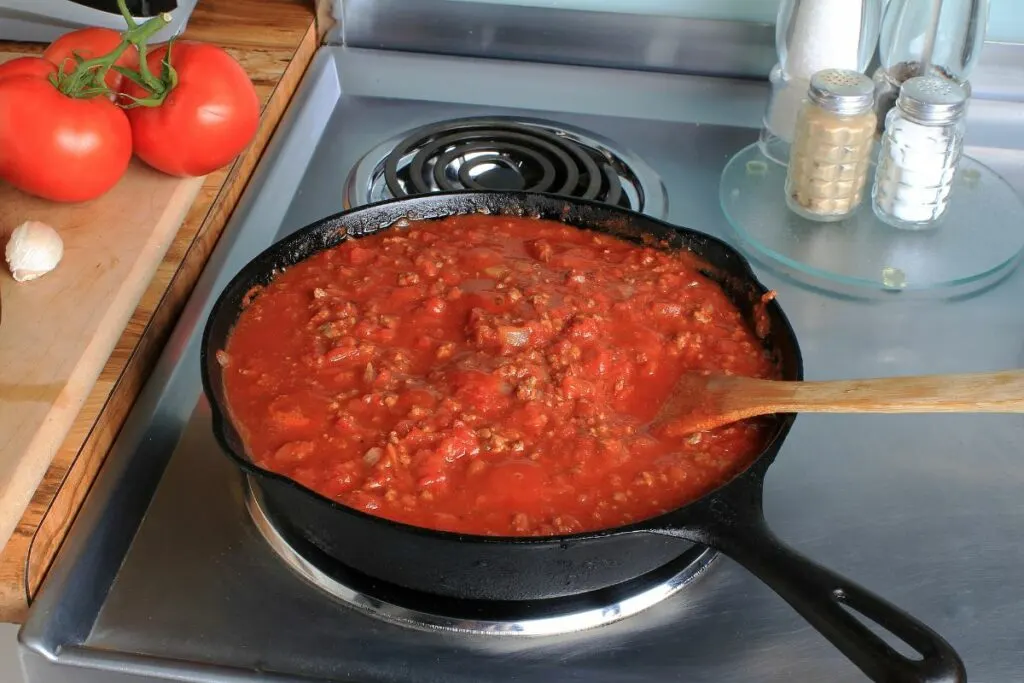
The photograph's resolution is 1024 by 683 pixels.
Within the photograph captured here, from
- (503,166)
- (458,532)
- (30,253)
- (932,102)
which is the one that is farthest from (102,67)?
(932,102)

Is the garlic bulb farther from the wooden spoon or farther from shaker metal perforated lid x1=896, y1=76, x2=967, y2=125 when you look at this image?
shaker metal perforated lid x1=896, y1=76, x2=967, y2=125

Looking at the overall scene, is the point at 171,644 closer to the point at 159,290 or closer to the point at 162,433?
the point at 162,433

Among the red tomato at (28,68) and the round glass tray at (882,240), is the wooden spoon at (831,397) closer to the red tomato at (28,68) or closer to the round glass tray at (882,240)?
the round glass tray at (882,240)

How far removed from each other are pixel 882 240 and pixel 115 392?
95 cm

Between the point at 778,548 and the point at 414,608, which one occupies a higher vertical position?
the point at 778,548

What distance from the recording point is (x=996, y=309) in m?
1.33

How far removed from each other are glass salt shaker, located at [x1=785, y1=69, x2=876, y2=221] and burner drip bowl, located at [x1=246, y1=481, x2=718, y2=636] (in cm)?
59

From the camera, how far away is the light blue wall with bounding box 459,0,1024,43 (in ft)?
5.25

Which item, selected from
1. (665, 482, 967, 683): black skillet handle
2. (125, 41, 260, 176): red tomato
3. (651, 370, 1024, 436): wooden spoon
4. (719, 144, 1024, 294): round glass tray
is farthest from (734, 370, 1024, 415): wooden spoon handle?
(125, 41, 260, 176): red tomato

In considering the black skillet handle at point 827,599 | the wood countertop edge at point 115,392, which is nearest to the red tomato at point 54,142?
the wood countertop edge at point 115,392

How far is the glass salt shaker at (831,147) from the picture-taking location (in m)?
1.34

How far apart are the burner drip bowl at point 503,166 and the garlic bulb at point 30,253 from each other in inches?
15.3

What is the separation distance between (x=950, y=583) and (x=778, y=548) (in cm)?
27

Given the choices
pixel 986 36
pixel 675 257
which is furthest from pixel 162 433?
pixel 986 36
